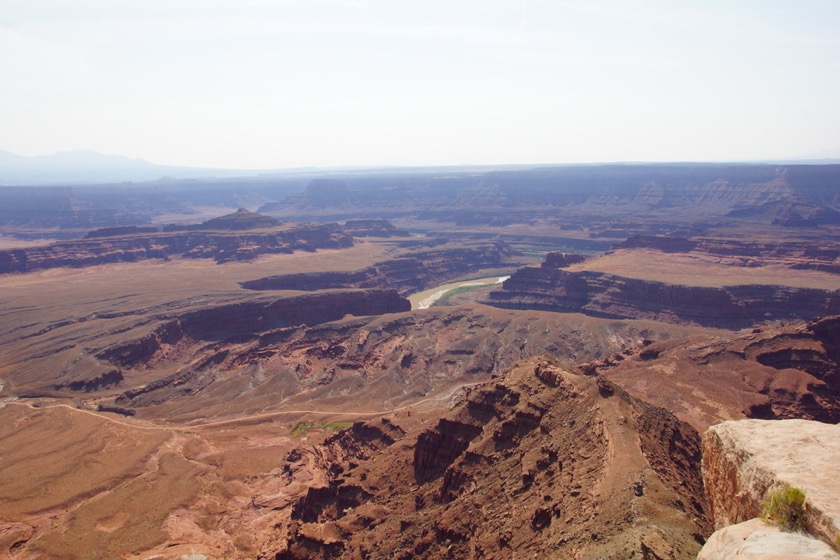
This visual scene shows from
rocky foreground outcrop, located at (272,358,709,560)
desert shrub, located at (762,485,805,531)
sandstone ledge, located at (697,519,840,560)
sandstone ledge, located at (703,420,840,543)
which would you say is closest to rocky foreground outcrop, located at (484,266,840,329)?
rocky foreground outcrop, located at (272,358,709,560)

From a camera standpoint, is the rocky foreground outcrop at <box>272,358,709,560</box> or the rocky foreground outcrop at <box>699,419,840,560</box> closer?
the rocky foreground outcrop at <box>699,419,840,560</box>

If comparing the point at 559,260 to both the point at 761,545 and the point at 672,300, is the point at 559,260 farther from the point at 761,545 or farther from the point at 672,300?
the point at 761,545

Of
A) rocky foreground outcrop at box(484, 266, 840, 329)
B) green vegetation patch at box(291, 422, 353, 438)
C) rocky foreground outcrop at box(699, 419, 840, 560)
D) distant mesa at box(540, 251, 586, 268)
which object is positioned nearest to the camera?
rocky foreground outcrop at box(699, 419, 840, 560)

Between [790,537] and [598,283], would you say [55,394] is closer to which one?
[790,537]

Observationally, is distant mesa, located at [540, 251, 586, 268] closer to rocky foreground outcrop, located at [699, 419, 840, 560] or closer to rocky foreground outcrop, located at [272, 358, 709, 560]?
rocky foreground outcrop, located at [272, 358, 709, 560]

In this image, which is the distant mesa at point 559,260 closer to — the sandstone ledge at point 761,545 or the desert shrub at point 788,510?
the desert shrub at point 788,510

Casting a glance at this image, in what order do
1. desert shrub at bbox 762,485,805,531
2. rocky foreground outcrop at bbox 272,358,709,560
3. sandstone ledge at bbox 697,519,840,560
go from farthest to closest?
1. rocky foreground outcrop at bbox 272,358,709,560
2. desert shrub at bbox 762,485,805,531
3. sandstone ledge at bbox 697,519,840,560

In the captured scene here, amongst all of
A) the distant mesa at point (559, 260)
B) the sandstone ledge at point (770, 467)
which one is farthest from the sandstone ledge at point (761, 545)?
the distant mesa at point (559, 260)
